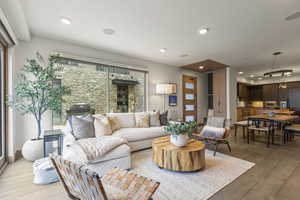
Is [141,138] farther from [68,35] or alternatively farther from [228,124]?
[68,35]

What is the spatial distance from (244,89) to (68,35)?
9555 millimetres

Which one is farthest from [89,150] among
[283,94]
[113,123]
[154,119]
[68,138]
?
[283,94]

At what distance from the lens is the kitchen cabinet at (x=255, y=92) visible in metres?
8.76

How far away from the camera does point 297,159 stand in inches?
114

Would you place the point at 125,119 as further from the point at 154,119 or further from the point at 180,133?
the point at 180,133

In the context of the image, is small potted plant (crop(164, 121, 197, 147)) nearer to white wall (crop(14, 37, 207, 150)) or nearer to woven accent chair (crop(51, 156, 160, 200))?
woven accent chair (crop(51, 156, 160, 200))

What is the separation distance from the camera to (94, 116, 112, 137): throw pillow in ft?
9.99

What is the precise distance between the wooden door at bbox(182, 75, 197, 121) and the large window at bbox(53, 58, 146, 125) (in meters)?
2.08

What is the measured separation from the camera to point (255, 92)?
9.02 meters

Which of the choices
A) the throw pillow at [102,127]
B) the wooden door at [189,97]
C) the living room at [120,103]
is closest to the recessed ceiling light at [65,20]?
the living room at [120,103]

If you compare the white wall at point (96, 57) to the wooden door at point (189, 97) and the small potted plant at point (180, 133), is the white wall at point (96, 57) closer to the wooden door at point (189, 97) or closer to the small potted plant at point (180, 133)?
the wooden door at point (189, 97)

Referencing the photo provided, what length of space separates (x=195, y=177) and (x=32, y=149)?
301 cm

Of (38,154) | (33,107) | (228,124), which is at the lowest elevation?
(38,154)

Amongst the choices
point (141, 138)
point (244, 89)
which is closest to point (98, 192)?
point (141, 138)
